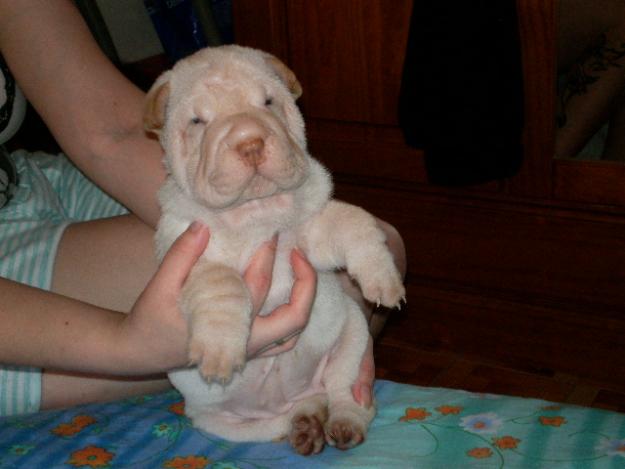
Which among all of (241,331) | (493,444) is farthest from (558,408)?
(241,331)

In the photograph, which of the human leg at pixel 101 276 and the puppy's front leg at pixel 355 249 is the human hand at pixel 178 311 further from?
the human leg at pixel 101 276

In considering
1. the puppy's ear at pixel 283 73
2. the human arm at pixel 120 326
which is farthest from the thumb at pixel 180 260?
the puppy's ear at pixel 283 73

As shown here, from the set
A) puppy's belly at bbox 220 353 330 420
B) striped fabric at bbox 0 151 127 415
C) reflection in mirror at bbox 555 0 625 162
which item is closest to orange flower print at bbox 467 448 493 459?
puppy's belly at bbox 220 353 330 420

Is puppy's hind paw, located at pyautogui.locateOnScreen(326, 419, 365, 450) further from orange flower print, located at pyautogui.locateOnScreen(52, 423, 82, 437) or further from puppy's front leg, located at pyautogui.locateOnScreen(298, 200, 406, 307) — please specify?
orange flower print, located at pyautogui.locateOnScreen(52, 423, 82, 437)

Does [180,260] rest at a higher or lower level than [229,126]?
lower

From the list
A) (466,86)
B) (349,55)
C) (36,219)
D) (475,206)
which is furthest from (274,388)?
(349,55)

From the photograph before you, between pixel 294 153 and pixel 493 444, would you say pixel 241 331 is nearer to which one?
pixel 294 153

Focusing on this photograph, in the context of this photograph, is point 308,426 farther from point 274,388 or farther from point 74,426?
point 74,426
